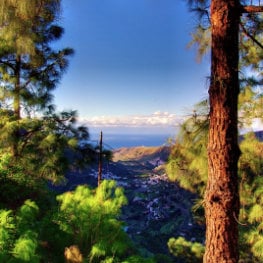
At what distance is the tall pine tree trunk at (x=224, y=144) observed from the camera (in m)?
3.31

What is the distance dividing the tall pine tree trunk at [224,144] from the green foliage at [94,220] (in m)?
2.50

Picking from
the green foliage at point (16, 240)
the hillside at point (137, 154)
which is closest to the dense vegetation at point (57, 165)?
the green foliage at point (16, 240)

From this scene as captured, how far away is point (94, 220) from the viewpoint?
5.77 m

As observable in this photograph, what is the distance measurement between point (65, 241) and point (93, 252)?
81 centimetres

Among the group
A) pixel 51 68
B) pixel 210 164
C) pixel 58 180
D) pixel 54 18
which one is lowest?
pixel 58 180

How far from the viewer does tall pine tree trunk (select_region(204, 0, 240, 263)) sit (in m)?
Result: 3.31

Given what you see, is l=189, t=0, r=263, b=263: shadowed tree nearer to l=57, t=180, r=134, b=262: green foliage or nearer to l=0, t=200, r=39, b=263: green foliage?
l=0, t=200, r=39, b=263: green foliage

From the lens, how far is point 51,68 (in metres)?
9.09

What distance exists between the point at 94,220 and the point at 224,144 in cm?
300

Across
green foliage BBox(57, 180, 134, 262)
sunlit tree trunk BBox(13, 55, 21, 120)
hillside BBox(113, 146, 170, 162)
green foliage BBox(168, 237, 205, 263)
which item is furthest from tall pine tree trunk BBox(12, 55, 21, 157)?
hillside BBox(113, 146, 170, 162)

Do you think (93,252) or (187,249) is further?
(187,249)

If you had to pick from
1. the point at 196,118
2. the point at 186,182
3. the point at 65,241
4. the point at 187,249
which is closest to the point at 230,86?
the point at 196,118

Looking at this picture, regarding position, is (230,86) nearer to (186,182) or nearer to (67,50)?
(186,182)

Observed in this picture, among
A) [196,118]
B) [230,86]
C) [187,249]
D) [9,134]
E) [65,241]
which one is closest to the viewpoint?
[230,86]
